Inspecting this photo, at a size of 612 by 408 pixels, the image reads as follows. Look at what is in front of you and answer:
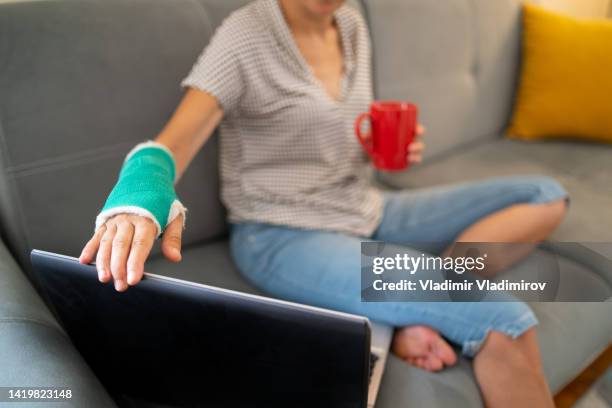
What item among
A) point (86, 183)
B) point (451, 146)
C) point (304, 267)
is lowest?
point (451, 146)

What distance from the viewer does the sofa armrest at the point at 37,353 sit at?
0.53 m

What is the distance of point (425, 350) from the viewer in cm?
78

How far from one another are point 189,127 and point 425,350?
0.51 m

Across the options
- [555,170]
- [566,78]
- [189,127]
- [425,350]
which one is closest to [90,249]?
[189,127]

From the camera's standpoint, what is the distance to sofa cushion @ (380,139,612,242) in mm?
1083

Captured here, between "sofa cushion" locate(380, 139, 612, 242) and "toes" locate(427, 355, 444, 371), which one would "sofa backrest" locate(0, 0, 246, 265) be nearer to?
"toes" locate(427, 355, 444, 371)

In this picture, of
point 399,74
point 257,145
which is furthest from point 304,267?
point 399,74

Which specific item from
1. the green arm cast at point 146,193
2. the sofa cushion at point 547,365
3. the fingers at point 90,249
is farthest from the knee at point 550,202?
the fingers at point 90,249

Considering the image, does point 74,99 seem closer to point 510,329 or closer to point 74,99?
point 74,99

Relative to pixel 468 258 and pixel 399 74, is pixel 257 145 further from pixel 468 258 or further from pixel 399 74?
pixel 399 74

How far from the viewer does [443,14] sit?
152cm

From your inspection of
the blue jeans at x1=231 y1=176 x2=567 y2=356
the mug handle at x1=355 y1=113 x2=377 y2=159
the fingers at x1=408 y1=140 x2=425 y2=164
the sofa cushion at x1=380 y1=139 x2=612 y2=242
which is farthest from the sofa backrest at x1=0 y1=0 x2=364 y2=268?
the sofa cushion at x1=380 y1=139 x2=612 y2=242

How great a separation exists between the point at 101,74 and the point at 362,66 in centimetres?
52

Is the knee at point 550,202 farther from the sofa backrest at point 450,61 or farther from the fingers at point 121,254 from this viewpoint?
the fingers at point 121,254
